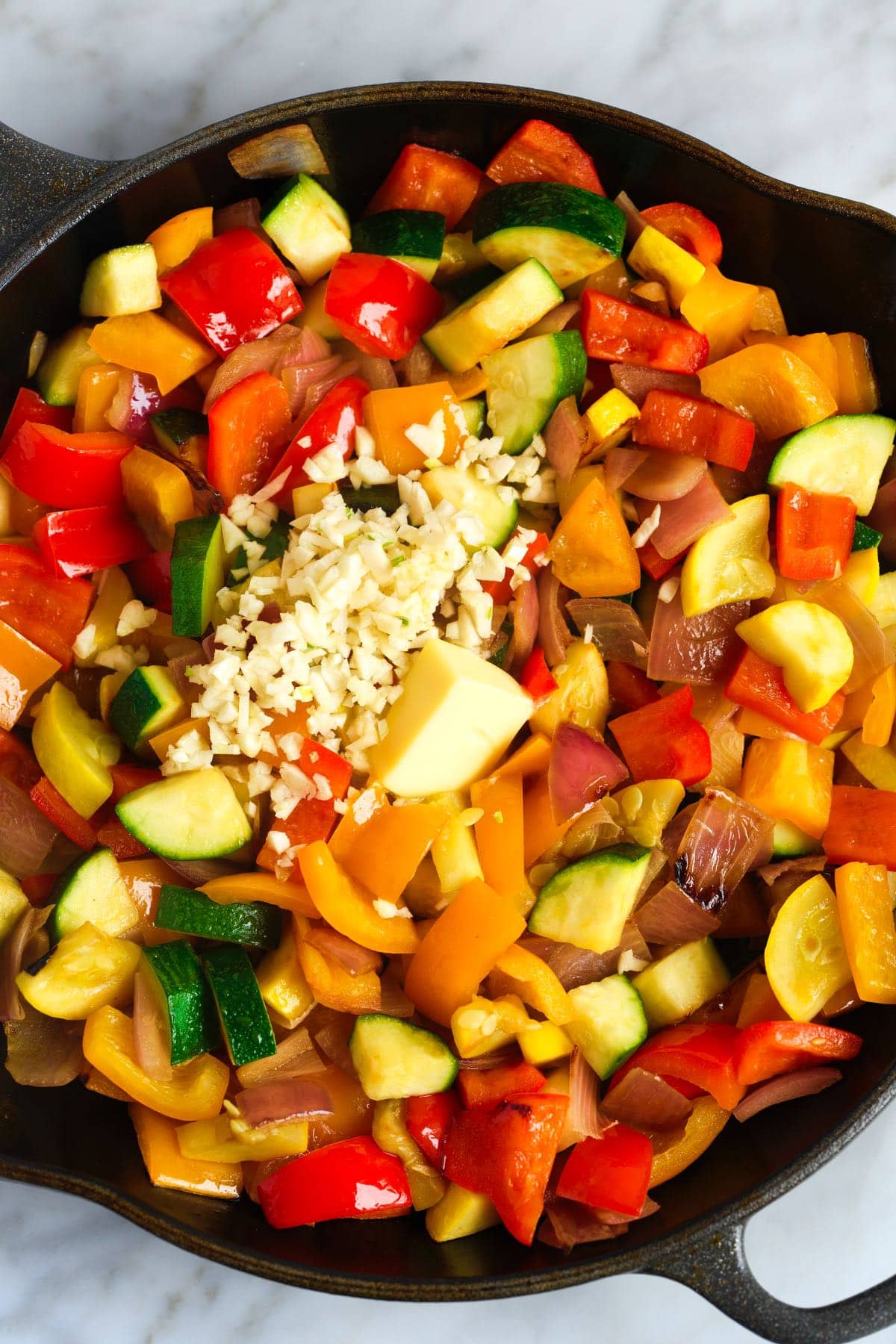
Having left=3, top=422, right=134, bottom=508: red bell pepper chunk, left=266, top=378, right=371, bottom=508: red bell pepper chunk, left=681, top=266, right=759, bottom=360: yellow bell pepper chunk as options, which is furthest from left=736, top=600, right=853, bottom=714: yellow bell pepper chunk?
left=3, top=422, right=134, bottom=508: red bell pepper chunk

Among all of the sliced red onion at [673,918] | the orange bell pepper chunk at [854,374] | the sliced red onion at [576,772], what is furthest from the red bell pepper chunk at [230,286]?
the sliced red onion at [673,918]

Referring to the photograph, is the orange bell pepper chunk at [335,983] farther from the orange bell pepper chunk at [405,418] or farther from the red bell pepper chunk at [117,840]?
the orange bell pepper chunk at [405,418]

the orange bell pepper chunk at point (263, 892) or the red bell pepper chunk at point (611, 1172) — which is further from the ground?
the orange bell pepper chunk at point (263, 892)

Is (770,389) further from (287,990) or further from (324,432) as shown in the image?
(287,990)

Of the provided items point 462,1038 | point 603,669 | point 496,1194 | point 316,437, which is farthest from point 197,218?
point 496,1194

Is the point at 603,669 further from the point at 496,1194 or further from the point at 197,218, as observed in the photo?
the point at 197,218

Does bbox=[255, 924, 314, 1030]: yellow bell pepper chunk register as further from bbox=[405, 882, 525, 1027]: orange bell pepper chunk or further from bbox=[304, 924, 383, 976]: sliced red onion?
bbox=[405, 882, 525, 1027]: orange bell pepper chunk
